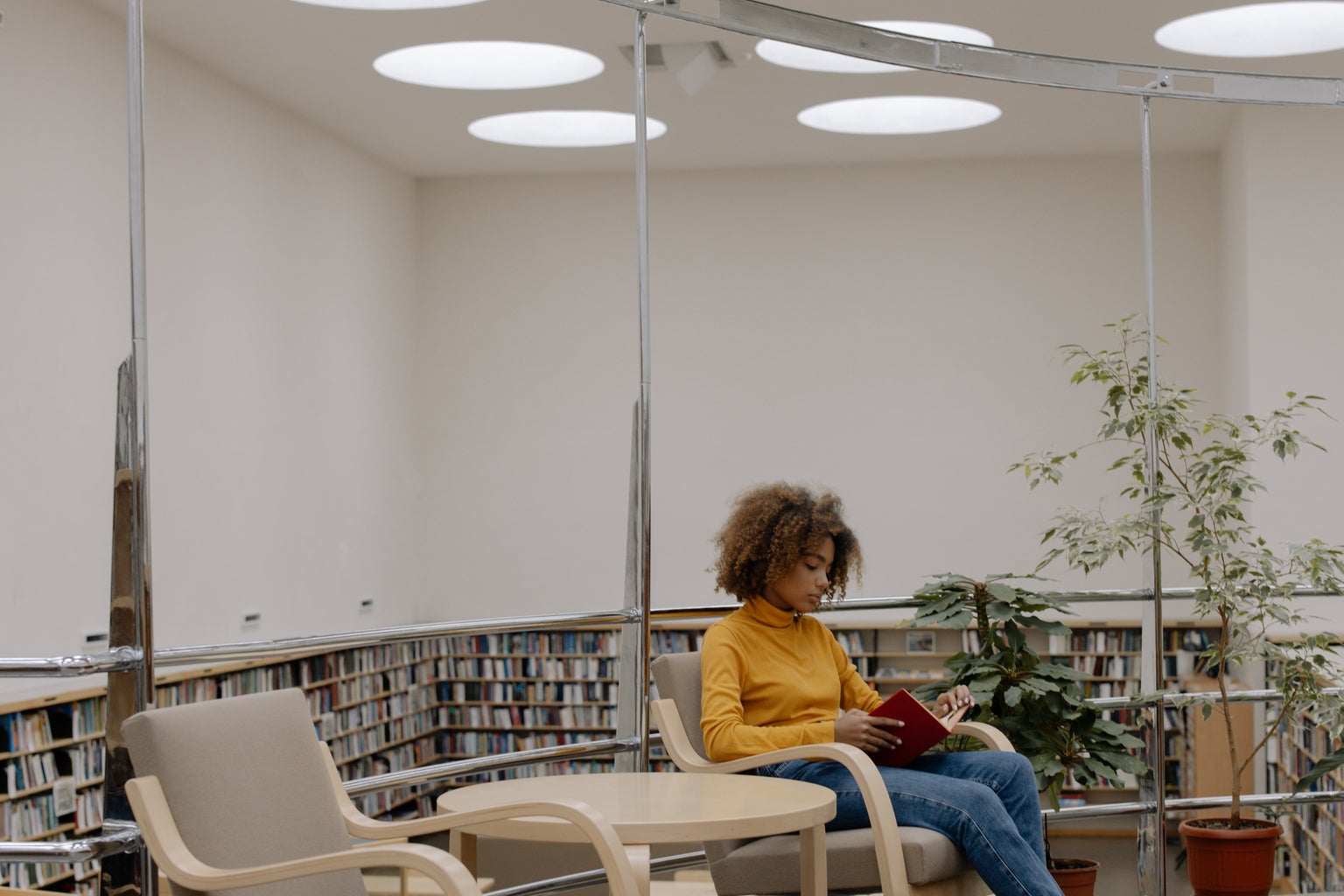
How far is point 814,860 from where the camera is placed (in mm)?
2490

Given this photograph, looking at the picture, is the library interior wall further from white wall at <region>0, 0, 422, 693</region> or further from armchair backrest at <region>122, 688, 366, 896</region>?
armchair backrest at <region>122, 688, 366, 896</region>

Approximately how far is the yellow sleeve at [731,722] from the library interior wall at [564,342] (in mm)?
3877

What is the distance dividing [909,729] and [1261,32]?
529cm

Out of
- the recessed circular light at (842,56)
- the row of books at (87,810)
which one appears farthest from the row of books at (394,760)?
the recessed circular light at (842,56)

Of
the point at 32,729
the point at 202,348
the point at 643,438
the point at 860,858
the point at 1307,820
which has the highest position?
the point at 202,348

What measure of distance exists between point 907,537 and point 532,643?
8.53 ft

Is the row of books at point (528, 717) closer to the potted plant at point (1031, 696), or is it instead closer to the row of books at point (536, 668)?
the row of books at point (536, 668)

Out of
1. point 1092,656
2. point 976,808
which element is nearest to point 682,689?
point 976,808

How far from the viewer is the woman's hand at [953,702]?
3.05 meters

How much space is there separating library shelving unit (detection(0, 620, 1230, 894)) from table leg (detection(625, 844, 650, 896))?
469 centimetres

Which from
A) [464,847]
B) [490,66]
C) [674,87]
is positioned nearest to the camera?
[464,847]

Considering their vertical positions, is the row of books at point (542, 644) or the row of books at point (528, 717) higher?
the row of books at point (542, 644)

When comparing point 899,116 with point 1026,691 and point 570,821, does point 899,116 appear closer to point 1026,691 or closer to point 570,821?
point 1026,691

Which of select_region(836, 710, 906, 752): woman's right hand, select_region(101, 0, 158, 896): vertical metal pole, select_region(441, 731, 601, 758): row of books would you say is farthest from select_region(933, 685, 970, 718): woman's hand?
select_region(441, 731, 601, 758): row of books
